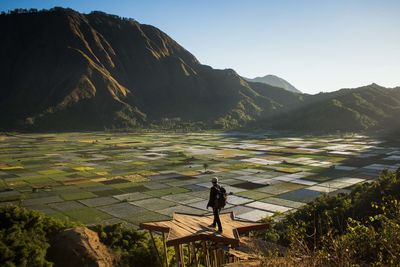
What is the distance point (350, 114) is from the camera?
151 meters

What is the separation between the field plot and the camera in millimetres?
40656

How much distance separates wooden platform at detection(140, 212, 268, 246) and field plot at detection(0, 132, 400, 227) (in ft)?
42.7

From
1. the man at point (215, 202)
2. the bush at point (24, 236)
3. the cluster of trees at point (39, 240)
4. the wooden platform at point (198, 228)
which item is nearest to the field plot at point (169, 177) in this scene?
the cluster of trees at point (39, 240)

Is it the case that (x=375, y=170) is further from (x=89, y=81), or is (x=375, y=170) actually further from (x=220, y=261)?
(x=89, y=81)

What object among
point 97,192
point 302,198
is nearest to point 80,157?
point 97,192

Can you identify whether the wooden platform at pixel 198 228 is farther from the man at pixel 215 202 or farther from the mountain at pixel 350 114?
the mountain at pixel 350 114

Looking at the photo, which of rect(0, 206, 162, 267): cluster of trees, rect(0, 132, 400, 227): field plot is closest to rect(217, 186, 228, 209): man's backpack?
rect(0, 206, 162, 267): cluster of trees

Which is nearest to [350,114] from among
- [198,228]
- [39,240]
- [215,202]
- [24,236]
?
[215,202]

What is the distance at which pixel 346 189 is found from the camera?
1901 inches

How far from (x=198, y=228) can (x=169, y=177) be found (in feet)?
139

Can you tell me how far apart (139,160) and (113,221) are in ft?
139

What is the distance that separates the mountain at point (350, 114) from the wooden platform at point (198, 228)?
441ft

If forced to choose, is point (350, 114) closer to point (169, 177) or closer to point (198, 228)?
point (169, 177)

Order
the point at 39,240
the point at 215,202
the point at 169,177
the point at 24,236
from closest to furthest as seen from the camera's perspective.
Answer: the point at 24,236, the point at 215,202, the point at 39,240, the point at 169,177
